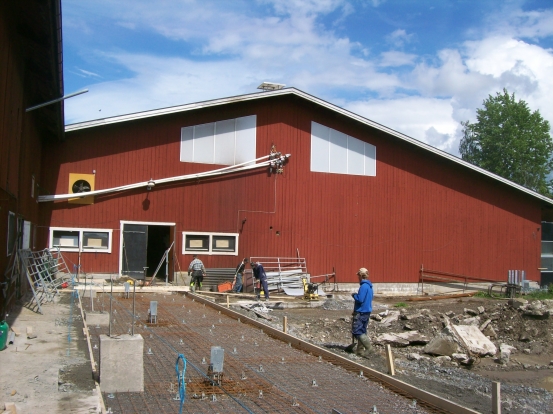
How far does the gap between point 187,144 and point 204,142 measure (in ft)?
2.40

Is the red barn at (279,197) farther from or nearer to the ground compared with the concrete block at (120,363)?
farther from the ground

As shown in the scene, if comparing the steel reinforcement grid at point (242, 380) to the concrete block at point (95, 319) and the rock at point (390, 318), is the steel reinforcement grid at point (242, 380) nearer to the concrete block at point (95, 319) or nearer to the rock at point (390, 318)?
the concrete block at point (95, 319)

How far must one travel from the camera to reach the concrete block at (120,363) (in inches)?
298

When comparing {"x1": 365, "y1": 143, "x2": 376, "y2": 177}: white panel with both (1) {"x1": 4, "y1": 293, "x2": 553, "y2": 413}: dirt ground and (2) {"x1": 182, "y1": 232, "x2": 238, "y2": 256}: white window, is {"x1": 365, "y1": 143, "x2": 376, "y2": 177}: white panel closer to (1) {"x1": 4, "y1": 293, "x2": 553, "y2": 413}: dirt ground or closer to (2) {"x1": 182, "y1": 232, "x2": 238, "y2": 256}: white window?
(1) {"x1": 4, "y1": 293, "x2": 553, "y2": 413}: dirt ground

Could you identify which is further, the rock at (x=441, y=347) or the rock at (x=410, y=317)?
the rock at (x=410, y=317)

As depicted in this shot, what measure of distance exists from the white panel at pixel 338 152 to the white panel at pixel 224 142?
4.55m

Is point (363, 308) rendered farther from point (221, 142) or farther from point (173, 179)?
point (221, 142)

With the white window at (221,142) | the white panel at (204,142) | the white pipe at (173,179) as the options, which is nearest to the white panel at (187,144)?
the white window at (221,142)

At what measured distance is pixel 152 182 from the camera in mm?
23344

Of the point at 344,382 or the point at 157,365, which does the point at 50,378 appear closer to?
the point at 157,365

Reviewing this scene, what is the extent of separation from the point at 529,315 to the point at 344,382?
12.5 metres

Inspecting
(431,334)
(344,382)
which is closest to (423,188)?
(431,334)

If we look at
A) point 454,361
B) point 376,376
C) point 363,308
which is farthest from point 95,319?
point 454,361

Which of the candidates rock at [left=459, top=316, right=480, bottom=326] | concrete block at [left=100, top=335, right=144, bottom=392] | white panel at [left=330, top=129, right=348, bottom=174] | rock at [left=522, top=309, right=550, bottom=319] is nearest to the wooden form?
concrete block at [left=100, top=335, right=144, bottom=392]
